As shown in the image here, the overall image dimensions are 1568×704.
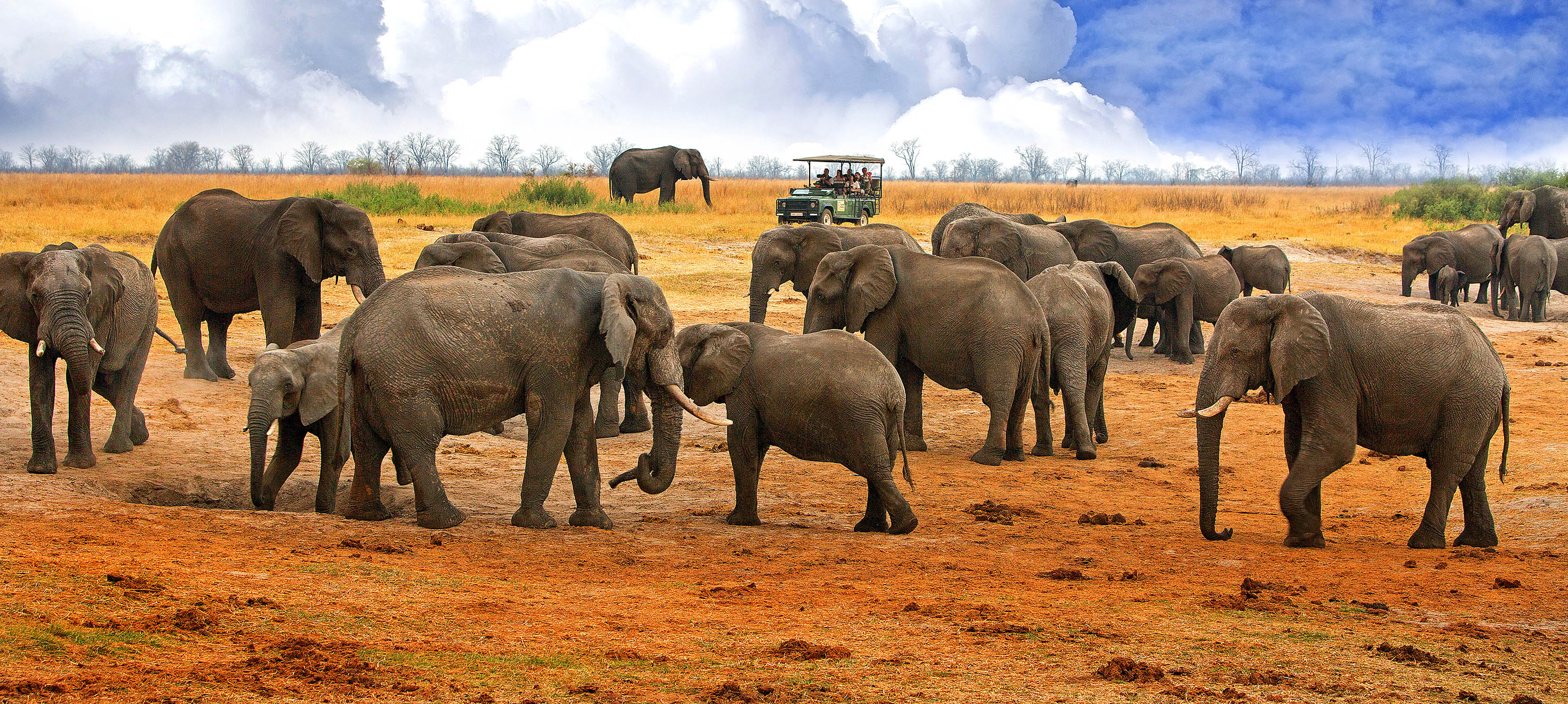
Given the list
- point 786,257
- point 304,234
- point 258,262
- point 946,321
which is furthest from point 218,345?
point 946,321

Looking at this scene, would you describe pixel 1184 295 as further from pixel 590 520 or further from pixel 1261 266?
pixel 590 520

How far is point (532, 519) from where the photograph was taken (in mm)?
8648

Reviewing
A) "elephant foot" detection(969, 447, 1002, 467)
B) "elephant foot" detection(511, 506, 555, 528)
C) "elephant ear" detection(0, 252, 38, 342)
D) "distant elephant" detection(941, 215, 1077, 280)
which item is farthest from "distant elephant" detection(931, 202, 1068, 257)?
"elephant ear" detection(0, 252, 38, 342)

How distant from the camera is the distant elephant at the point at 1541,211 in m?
32.7

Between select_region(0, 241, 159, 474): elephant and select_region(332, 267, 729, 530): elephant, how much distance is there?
2420 millimetres

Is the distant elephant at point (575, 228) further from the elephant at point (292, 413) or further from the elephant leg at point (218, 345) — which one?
the elephant at point (292, 413)

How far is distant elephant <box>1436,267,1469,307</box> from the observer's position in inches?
1087

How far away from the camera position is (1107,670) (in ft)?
18.1

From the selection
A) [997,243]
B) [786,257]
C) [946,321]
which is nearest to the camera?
[946,321]

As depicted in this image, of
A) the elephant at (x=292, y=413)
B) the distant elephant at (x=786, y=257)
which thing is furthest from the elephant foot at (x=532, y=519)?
the distant elephant at (x=786, y=257)

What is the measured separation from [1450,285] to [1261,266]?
296 inches

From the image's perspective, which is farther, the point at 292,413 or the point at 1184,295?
the point at 1184,295

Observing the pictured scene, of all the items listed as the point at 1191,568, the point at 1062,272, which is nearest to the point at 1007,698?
the point at 1191,568

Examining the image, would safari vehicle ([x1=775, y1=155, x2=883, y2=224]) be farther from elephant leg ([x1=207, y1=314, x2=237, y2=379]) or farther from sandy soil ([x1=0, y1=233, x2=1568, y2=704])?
sandy soil ([x1=0, y1=233, x2=1568, y2=704])
